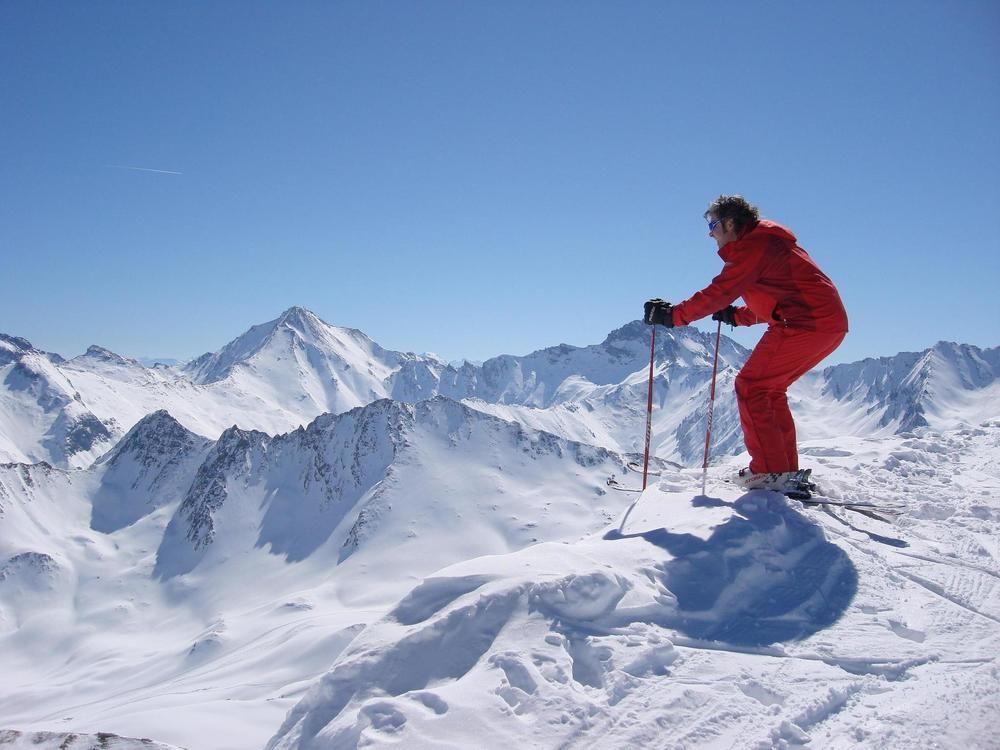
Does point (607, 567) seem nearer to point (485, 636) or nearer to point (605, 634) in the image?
point (605, 634)

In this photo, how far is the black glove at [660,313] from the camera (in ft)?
26.0

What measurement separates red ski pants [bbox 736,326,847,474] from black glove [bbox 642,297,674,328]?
1.05 m

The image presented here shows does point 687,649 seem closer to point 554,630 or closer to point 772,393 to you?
point 554,630

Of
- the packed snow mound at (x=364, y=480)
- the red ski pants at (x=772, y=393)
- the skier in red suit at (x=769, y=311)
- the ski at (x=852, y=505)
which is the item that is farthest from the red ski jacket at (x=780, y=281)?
the packed snow mound at (x=364, y=480)

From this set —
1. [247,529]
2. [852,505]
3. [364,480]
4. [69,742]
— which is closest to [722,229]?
[852,505]

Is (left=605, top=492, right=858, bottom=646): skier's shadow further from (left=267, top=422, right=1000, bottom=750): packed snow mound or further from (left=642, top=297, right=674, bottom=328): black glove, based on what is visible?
(left=642, top=297, right=674, bottom=328): black glove

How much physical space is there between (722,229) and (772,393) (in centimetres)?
203

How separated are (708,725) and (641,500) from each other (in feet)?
15.4

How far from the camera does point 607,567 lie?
16.4 feet

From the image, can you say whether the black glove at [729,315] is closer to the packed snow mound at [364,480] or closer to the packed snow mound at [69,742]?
the packed snow mound at [69,742]

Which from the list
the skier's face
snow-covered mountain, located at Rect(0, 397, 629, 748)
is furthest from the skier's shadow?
snow-covered mountain, located at Rect(0, 397, 629, 748)

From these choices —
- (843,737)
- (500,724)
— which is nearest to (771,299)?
(843,737)

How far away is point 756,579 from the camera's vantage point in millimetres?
5453

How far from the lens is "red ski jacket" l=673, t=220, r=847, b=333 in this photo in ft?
23.9
